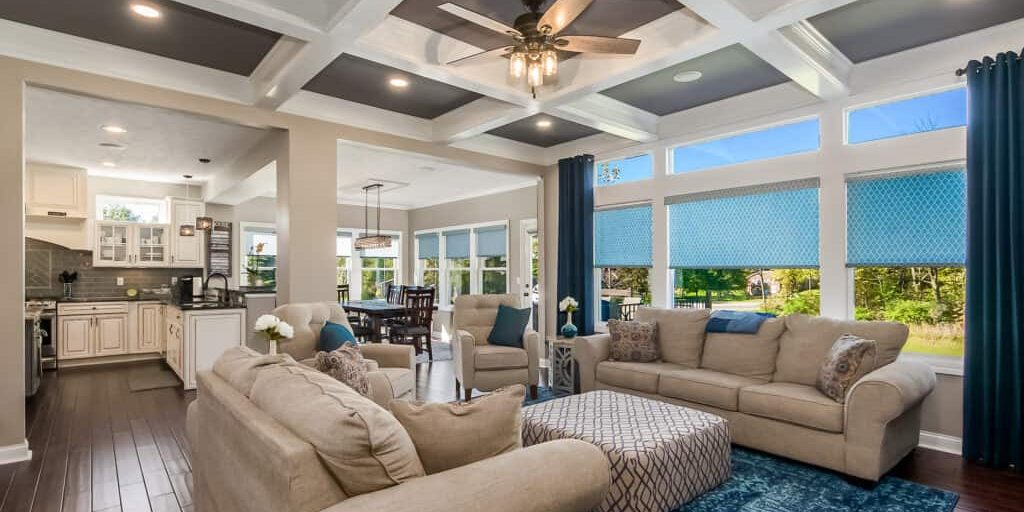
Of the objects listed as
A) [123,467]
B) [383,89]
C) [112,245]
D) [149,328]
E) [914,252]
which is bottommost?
[123,467]

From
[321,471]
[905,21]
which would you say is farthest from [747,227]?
[321,471]

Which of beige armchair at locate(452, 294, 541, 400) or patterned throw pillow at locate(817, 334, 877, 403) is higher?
patterned throw pillow at locate(817, 334, 877, 403)

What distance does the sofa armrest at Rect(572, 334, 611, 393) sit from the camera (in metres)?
4.68

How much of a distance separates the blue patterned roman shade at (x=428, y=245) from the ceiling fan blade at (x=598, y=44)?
292 inches

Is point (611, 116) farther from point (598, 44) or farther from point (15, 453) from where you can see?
point (15, 453)

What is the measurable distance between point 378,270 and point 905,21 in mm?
9127

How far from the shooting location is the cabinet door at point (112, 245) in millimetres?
7441

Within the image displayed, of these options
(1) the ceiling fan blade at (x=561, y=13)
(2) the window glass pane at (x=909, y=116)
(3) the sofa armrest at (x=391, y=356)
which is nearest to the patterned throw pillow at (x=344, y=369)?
(3) the sofa armrest at (x=391, y=356)

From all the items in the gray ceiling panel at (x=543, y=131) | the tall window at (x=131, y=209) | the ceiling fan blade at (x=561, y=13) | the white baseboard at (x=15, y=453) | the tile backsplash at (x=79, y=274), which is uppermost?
the gray ceiling panel at (x=543, y=131)

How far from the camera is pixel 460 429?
5.29ft

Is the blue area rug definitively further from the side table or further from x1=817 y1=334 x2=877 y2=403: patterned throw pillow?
the side table

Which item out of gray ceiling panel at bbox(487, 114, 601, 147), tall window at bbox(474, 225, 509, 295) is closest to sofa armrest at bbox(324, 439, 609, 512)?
gray ceiling panel at bbox(487, 114, 601, 147)

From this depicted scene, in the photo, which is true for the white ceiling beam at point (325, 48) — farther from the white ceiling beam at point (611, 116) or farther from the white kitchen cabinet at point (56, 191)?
the white kitchen cabinet at point (56, 191)

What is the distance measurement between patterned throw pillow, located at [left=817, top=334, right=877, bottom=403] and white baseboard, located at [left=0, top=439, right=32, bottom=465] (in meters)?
5.24
